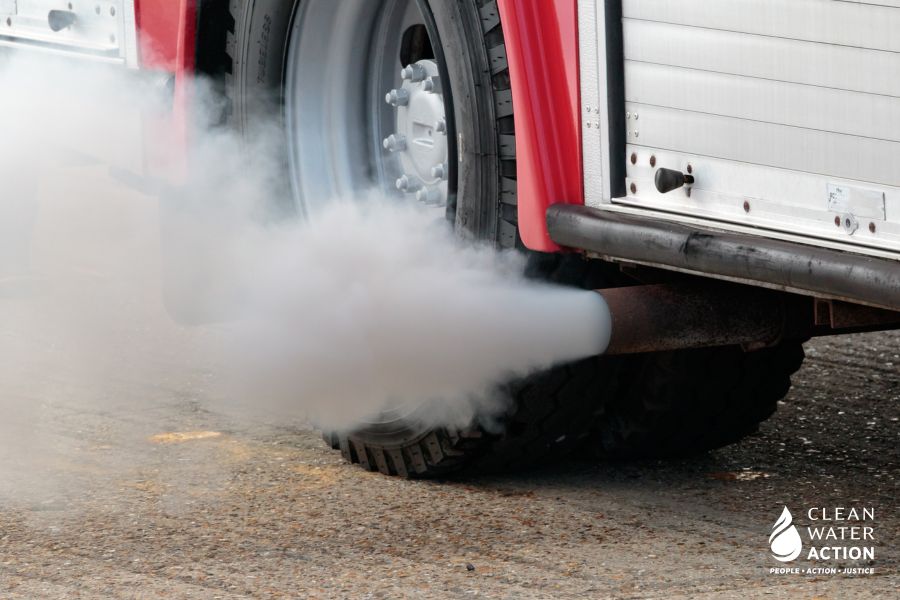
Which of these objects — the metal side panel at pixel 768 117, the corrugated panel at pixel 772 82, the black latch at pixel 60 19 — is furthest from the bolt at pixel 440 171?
the black latch at pixel 60 19

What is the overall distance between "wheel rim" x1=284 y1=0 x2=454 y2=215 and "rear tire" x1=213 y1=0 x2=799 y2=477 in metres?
0.07

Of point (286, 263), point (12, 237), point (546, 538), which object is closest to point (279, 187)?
point (286, 263)

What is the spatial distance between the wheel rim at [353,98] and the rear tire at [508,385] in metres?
0.07

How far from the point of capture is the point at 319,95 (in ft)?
12.6

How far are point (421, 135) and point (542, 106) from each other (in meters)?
0.59

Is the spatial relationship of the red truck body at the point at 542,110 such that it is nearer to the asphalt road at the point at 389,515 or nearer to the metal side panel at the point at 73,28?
the asphalt road at the point at 389,515

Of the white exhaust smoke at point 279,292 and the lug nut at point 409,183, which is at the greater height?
the lug nut at point 409,183

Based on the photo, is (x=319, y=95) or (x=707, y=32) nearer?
(x=707, y=32)

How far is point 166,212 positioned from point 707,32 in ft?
5.83

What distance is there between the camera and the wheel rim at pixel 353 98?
11.9 ft

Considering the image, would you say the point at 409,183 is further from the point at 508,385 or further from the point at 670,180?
the point at 670,180

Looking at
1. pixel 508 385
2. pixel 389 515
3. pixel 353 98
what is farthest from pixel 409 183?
pixel 389 515

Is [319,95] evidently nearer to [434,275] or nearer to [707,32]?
[434,275]

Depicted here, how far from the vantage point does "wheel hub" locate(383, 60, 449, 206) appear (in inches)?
135
